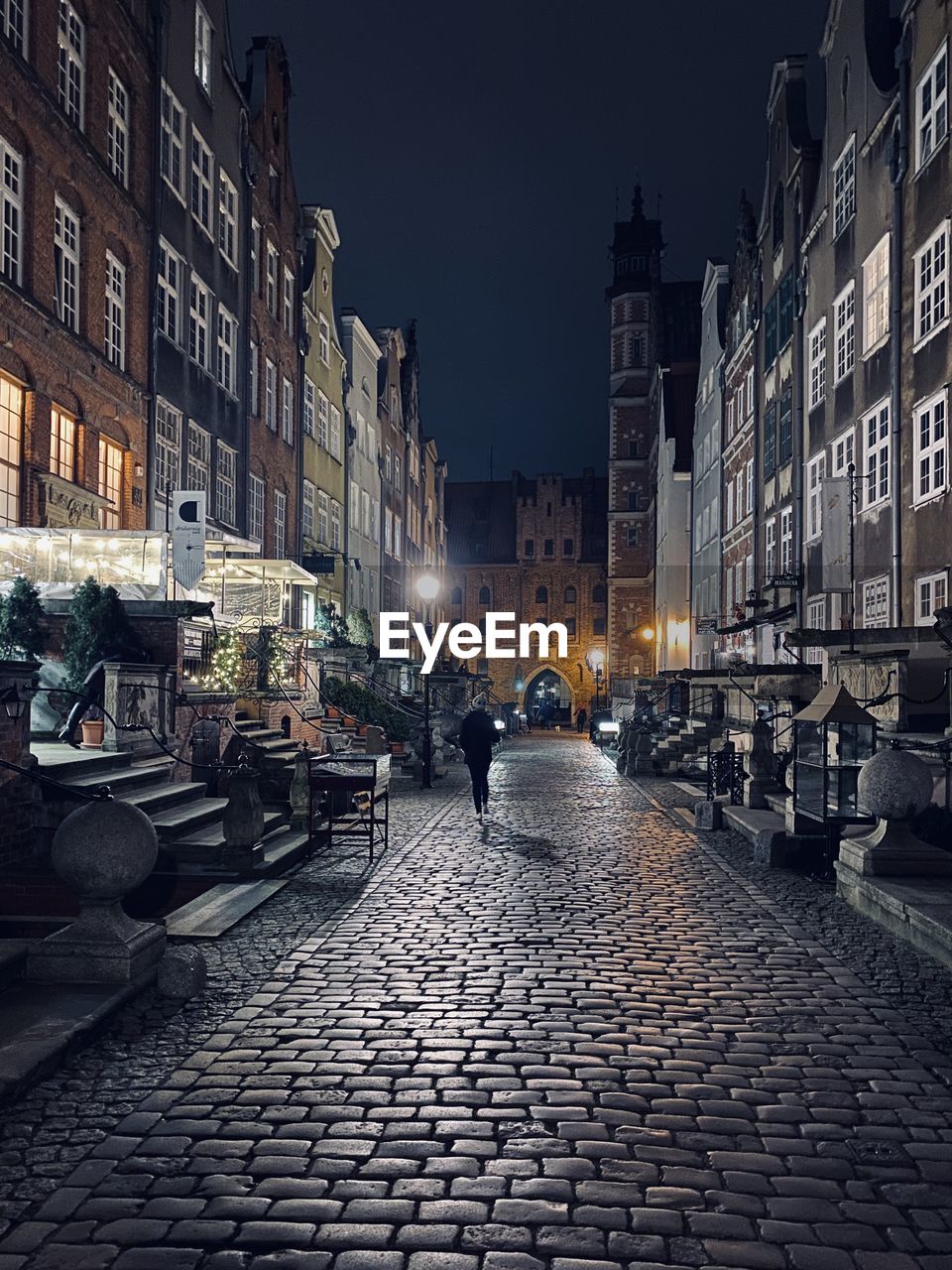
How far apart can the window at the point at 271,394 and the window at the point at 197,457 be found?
508 cm

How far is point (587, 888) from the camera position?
10.3m

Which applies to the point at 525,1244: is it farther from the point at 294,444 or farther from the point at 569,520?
the point at 569,520

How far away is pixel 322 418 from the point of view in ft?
121

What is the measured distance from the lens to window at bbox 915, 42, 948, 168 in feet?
56.0

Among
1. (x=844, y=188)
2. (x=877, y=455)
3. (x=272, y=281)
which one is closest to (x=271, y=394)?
(x=272, y=281)

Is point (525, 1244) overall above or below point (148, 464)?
below

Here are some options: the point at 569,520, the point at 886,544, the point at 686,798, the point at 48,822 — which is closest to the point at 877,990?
the point at 48,822

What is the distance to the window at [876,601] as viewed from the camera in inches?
766

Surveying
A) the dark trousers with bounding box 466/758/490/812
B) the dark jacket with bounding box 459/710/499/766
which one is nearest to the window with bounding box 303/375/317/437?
the dark jacket with bounding box 459/710/499/766

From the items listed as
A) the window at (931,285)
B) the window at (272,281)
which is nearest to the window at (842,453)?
the window at (931,285)

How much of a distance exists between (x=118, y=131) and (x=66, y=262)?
14.1ft

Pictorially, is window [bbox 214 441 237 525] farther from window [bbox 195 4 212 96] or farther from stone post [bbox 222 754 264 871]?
stone post [bbox 222 754 264 871]

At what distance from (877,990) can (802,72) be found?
95.2ft

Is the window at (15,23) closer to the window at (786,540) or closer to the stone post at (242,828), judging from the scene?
the stone post at (242,828)
